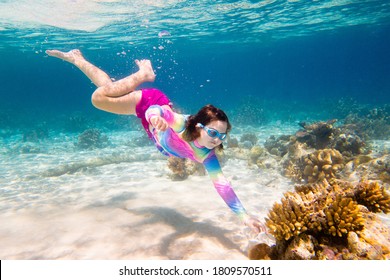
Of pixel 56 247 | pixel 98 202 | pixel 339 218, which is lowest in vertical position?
pixel 98 202

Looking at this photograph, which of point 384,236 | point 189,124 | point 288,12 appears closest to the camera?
point 384,236

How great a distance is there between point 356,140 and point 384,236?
7.51 m

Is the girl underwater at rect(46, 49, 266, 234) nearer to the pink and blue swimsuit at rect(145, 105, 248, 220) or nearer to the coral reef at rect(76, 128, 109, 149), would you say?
the pink and blue swimsuit at rect(145, 105, 248, 220)

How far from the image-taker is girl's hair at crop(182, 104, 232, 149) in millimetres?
3842

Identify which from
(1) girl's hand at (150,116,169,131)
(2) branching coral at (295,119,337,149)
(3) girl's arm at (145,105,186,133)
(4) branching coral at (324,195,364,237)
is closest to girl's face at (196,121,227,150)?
(3) girl's arm at (145,105,186,133)

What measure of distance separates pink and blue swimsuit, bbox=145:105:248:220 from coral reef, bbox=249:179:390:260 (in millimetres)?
850

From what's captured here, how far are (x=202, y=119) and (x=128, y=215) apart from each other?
2.61 meters

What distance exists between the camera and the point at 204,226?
4.57 meters

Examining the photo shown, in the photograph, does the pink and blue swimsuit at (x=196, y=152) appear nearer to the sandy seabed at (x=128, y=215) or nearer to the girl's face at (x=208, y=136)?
the girl's face at (x=208, y=136)

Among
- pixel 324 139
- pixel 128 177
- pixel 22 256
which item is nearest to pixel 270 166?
pixel 324 139

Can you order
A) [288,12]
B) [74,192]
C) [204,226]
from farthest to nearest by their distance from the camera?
[288,12] → [74,192] → [204,226]

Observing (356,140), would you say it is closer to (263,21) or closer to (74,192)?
(74,192)

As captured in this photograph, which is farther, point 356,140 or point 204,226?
point 356,140

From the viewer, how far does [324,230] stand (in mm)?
3105
